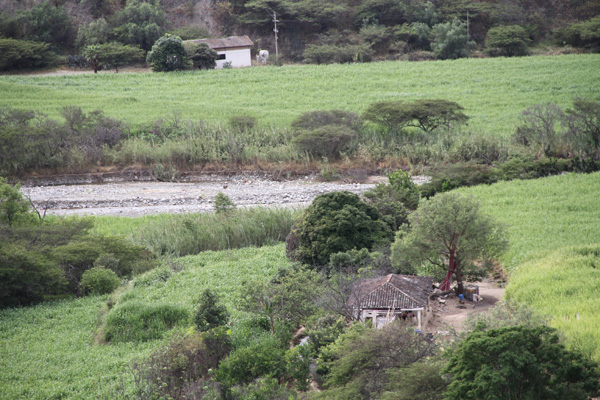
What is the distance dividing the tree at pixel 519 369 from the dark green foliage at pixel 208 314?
18.0ft

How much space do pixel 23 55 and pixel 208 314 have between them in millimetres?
52596

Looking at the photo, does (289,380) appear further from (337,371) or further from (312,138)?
(312,138)

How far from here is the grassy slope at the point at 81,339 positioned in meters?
10.1

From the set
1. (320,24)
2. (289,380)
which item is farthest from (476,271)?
(320,24)

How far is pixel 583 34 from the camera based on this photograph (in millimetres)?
53250

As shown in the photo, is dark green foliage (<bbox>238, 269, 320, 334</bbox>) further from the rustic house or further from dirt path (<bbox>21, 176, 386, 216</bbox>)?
dirt path (<bbox>21, 176, 386, 216</bbox>)

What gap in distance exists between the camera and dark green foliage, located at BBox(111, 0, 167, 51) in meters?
58.2

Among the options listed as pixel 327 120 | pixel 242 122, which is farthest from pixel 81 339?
pixel 242 122

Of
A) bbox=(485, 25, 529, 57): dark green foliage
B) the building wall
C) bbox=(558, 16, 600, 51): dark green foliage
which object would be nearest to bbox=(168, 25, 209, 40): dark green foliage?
the building wall

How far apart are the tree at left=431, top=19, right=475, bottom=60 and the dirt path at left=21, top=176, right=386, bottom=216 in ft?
94.4

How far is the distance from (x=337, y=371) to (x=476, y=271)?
5.39m

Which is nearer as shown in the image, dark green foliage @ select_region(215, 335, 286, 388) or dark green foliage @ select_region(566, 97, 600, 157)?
dark green foliage @ select_region(215, 335, 286, 388)

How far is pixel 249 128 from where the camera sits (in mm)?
37375

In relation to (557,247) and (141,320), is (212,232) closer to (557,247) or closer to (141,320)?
(141,320)
